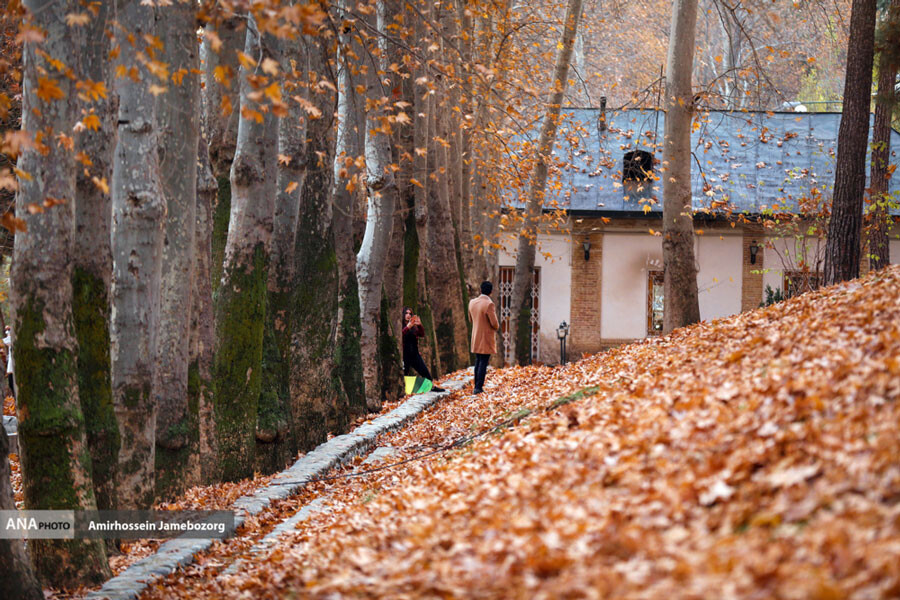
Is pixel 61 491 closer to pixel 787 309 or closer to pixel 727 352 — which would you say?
pixel 727 352

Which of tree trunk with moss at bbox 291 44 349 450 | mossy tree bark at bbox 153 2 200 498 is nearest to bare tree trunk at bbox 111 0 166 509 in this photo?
mossy tree bark at bbox 153 2 200 498

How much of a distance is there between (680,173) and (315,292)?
5.68 metres

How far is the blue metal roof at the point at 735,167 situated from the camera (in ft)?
94.9

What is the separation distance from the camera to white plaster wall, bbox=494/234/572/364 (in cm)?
2959

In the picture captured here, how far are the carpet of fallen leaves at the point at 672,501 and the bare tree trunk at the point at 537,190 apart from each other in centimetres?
1328

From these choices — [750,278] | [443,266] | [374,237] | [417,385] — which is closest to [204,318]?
[374,237]

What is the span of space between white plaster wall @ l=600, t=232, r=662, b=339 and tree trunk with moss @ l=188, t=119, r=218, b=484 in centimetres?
2072

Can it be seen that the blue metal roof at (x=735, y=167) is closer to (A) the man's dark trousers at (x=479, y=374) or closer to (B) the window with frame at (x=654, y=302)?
(B) the window with frame at (x=654, y=302)

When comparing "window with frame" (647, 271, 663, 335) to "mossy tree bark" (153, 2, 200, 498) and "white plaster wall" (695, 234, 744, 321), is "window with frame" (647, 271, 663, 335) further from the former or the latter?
"mossy tree bark" (153, 2, 200, 498)

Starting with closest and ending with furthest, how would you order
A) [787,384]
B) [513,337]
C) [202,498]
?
[787,384], [202,498], [513,337]

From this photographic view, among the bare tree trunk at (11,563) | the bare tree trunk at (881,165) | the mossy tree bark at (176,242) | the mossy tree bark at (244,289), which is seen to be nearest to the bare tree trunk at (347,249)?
the mossy tree bark at (244,289)

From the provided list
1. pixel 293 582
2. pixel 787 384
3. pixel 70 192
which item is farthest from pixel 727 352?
pixel 70 192

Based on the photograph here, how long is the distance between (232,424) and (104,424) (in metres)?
2.52

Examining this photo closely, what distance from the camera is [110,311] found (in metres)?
7.34
